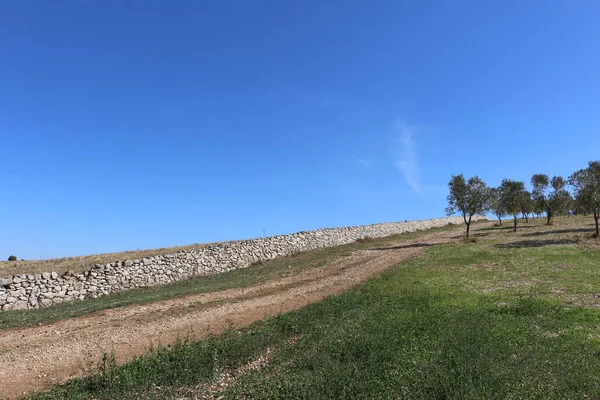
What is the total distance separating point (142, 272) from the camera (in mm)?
32000

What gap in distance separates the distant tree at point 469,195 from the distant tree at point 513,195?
10858mm

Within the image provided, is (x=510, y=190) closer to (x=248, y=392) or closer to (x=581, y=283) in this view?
(x=581, y=283)

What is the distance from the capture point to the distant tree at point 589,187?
40219 mm

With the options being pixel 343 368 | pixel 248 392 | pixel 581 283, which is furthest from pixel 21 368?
pixel 581 283

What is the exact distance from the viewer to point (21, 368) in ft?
40.2

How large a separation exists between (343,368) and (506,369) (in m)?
3.92

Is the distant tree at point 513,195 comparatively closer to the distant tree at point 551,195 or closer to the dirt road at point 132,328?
the distant tree at point 551,195

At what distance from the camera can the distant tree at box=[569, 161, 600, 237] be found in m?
40.2

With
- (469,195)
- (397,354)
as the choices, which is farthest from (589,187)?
(397,354)

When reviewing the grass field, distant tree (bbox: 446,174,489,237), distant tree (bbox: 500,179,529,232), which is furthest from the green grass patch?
distant tree (bbox: 500,179,529,232)

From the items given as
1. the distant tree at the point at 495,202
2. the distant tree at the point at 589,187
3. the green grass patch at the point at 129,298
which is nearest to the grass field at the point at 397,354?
the green grass patch at the point at 129,298

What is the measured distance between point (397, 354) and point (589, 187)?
141ft

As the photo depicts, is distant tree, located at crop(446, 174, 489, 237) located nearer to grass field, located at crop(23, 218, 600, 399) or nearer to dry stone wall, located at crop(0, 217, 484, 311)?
dry stone wall, located at crop(0, 217, 484, 311)

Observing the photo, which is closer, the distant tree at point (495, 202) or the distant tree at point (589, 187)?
the distant tree at point (589, 187)
